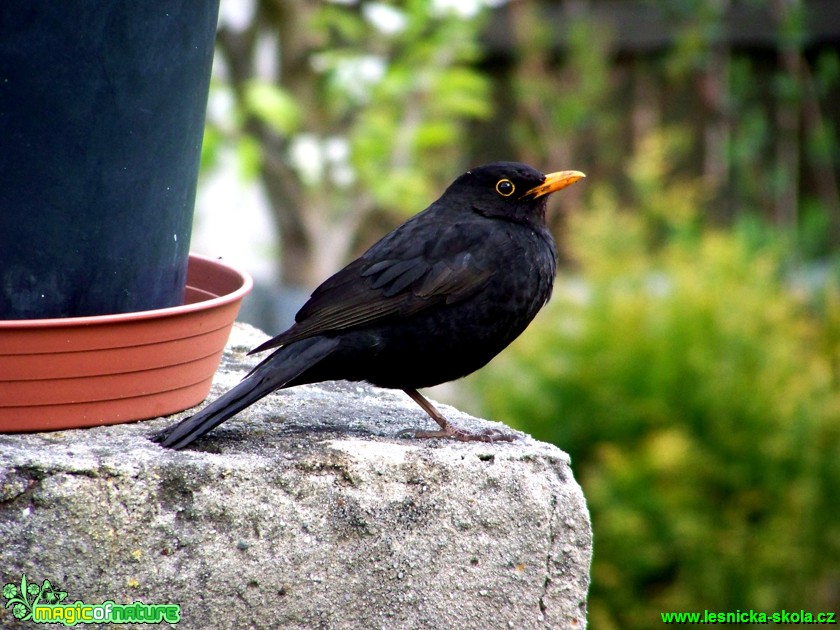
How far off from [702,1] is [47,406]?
19.9ft

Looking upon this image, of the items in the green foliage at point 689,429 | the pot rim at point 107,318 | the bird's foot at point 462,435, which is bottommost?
the green foliage at point 689,429

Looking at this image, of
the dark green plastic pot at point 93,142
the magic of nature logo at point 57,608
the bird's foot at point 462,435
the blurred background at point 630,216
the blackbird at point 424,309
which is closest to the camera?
the magic of nature logo at point 57,608

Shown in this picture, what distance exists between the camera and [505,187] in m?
3.47

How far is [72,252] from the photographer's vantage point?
2449 mm

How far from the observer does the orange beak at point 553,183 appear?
3.39 meters

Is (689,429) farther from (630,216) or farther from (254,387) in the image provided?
(254,387)

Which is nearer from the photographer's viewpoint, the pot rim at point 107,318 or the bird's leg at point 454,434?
the pot rim at point 107,318

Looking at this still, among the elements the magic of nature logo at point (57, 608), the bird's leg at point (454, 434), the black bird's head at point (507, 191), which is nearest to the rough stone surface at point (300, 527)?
the magic of nature logo at point (57, 608)

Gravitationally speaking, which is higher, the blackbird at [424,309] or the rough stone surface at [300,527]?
the blackbird at [424,309]

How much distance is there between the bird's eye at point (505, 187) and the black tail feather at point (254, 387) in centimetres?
79

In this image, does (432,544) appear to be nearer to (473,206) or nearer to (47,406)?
(47,406)

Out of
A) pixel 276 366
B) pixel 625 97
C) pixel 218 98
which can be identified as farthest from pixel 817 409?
pixel 625 97

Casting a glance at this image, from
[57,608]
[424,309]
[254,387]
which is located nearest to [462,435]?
[424,309]

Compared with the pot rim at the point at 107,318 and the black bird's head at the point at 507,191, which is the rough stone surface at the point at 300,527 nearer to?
the pot rim at the point at 107,318
